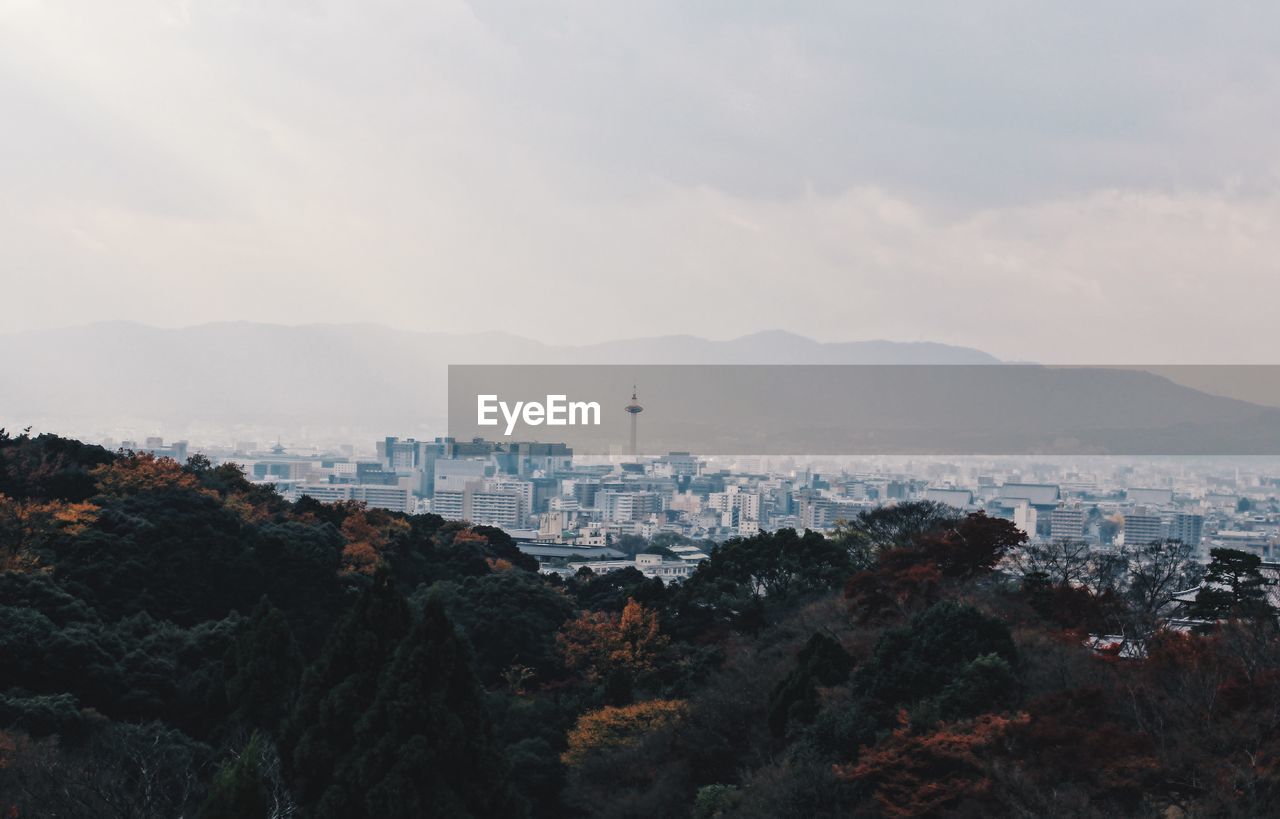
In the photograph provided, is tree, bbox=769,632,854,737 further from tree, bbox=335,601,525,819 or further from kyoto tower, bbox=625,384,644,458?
kyoto tower, bbox=625,384,644,458

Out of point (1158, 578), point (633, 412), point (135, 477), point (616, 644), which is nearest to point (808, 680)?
point (1158, 578)

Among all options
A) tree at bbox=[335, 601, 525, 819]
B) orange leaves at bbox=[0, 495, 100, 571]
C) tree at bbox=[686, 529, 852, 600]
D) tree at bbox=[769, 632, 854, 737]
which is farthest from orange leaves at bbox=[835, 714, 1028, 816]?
tree at bbox=[686, 529, 852, 600]

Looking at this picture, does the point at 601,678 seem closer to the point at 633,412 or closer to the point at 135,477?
the point at 135,477

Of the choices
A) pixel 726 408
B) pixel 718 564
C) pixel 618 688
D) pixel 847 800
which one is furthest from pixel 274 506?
pixel 726 408

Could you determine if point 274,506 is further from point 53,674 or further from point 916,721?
point 916,721

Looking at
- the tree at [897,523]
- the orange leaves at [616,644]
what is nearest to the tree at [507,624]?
the orange leaves at [616,644]

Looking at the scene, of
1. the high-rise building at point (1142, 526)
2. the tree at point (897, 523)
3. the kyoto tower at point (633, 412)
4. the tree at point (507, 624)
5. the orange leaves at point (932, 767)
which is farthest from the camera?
the kyoto tower at point (633, 412)

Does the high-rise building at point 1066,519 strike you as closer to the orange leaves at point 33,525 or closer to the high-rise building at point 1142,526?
the high-rise building at point 1142,526
